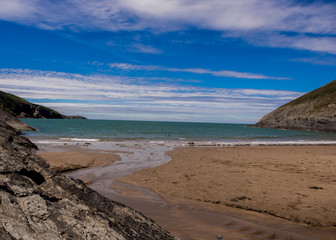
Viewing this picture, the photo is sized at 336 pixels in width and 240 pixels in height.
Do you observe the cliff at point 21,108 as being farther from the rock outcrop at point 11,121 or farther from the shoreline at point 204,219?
the shoreline at point 204,219

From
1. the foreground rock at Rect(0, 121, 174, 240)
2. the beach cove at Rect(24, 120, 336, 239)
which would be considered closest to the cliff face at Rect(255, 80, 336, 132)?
the beach cove at Rect(24, 120, 336, 239)

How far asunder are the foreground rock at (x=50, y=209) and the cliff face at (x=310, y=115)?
106872mm

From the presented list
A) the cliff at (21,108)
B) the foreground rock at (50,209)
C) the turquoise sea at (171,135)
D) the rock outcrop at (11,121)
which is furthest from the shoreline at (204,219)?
the cliff at (21,108)

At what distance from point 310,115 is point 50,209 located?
116m

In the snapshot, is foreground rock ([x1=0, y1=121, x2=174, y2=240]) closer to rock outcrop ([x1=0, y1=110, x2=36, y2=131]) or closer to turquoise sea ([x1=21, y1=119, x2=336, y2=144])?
turquoise sea ([x1=21, y1=119, x2=336, y2=144])

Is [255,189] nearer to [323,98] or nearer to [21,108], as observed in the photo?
[323,98]

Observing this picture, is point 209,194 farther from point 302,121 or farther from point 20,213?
point 302,121

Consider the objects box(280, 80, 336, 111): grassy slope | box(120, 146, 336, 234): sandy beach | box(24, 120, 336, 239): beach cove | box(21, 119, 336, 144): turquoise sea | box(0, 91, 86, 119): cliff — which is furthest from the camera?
box(0, 91, 86, 119): cliff

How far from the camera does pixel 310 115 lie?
3932 inches

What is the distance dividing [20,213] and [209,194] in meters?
7.33

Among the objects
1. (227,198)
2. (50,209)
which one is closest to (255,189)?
(227,198)

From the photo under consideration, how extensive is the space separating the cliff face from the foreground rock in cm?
10687

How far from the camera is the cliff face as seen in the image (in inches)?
3666

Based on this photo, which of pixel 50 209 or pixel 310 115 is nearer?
pixel 50 209
